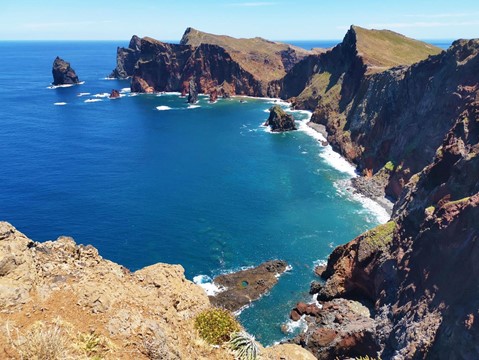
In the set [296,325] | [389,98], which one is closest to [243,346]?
[296,325]

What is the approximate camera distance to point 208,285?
2271 inches

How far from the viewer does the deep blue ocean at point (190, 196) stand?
213 ft

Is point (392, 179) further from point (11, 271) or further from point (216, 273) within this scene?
point (11, 271)

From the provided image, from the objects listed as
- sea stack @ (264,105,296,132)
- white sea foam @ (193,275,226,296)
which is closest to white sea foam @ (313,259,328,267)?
white sea foam @ (193,275,226,296)

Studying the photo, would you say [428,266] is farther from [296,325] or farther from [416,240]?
[296,325]

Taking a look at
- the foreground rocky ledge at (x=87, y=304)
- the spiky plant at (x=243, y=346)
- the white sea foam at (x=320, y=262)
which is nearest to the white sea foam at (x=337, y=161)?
the white sea foam at (x=320, y=262)

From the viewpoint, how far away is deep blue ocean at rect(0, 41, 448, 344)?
64.9m

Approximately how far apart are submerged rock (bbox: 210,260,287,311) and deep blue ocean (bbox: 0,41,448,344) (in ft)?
4.57

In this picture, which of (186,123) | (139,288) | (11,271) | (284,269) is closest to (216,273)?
(284,269)

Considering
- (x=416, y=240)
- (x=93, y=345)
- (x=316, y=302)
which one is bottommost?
(x=316, y=302)

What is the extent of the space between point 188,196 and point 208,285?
3255 centimetres

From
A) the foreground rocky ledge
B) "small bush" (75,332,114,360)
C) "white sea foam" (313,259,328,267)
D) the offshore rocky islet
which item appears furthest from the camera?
"white sea foam" (313,259,328,267)

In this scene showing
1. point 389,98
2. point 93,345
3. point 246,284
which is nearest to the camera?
point 93,345

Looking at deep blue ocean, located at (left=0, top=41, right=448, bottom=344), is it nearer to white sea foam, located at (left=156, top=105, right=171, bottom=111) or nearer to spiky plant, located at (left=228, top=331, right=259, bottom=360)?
spiky plant, located at (left=228, top=331, right=259, bottom=360)
